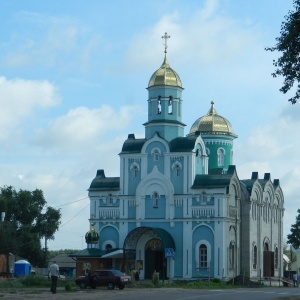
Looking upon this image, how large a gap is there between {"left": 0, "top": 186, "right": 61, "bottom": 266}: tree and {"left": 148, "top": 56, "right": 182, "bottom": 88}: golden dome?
26672 millimetres

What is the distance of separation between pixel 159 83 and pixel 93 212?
11.6m

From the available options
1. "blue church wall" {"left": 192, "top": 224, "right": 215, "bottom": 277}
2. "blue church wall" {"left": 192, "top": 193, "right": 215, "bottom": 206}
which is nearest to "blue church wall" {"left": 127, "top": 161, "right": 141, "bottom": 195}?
"blue church wall" {"left": 192, "top": 193, "right": 215, "bottom": 206}

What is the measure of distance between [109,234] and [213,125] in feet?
46.3

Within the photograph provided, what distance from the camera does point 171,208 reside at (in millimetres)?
66812

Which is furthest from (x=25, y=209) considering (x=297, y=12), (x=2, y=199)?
(x=297, y=12)

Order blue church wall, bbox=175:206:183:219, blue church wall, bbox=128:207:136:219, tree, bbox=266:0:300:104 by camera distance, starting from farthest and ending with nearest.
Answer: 1. blue church wall, bbox=128:207:136:219
2. blue church wall, bbox=175:206:183:219
3. tree, bbox=266:0:300:104

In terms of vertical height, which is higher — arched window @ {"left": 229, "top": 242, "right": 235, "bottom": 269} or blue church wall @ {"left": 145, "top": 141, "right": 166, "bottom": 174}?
blue church wall @ {"left": 145, "top": 141, "right": 166, "bottom": 174}

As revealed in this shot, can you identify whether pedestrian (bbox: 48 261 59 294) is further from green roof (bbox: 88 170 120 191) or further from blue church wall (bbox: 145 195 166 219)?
green roof (bbox: 88 170 120 191)

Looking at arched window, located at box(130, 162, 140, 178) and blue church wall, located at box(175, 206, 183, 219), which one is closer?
blue church wall, located at box(175, 206, 183, 219)

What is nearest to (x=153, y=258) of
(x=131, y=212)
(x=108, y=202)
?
(x=131, y=212)

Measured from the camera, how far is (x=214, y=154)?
75.4 metres

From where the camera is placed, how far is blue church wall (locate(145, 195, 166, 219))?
67.3m

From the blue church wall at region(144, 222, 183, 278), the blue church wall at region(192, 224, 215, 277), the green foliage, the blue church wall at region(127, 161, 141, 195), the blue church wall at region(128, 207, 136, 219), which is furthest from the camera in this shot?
the blue church wall at region(127, 161, 141, 195)

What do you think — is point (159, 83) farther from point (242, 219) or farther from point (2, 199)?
point (2, 199)
